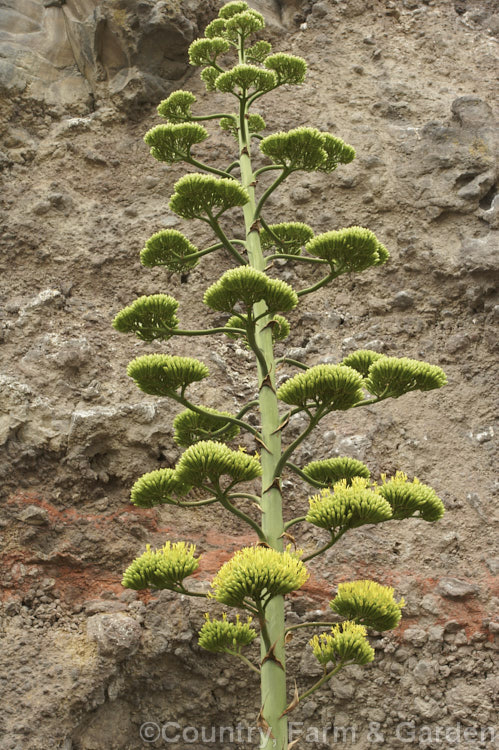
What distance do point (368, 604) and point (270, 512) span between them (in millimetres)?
736

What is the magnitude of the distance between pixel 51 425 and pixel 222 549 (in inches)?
70.0

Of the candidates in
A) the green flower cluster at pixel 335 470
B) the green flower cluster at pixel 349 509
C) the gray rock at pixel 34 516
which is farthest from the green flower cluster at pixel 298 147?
the gray rock at pixel 34 516

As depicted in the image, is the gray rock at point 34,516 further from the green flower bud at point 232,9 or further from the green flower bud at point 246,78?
the green flower bud at point 232,9

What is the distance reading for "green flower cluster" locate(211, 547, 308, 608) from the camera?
3.14 metres

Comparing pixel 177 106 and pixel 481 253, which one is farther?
pixel 481 253

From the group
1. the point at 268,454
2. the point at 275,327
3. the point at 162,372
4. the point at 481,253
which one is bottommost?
the point at 268,454

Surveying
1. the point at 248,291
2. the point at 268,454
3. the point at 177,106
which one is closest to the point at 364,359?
the point at 268,454

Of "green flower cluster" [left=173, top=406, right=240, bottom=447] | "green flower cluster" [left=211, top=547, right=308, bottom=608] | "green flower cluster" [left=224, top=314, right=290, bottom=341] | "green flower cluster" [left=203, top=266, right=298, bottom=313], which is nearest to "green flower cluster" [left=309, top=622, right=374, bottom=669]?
"green flower cluster" [left=211, top=547, right=308, bottom=608]

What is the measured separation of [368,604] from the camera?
12.1ft

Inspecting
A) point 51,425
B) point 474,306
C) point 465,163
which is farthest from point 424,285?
point 51,425

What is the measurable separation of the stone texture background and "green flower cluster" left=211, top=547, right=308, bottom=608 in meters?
1.83

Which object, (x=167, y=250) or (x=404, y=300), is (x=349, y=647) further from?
(x=404, y=300)

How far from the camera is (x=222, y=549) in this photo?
545 cm

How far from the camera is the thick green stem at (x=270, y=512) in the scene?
3434mm
